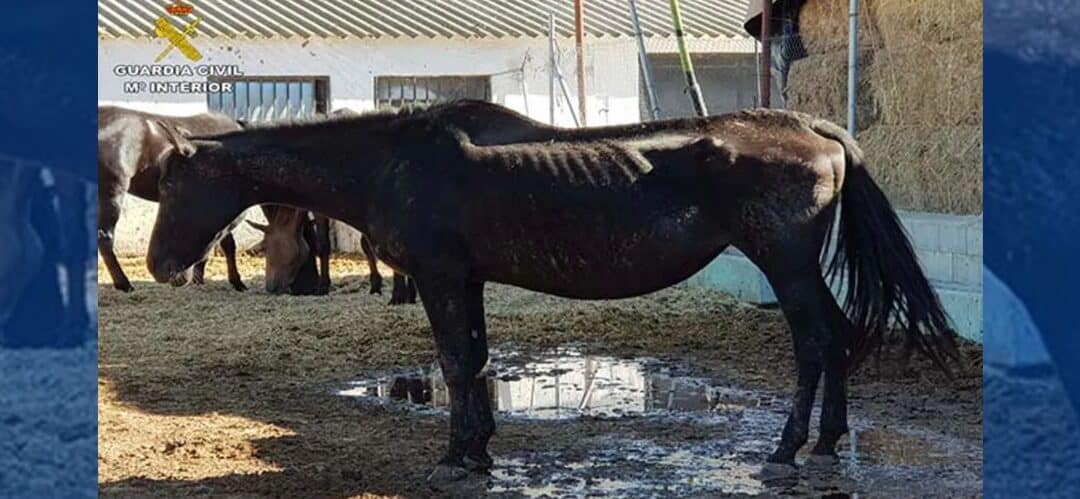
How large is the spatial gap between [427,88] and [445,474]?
1150cm

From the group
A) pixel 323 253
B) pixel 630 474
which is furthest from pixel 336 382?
pixel 323 253

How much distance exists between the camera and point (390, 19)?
1748 centimetres

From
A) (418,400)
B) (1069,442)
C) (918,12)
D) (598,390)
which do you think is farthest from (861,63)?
(1069,442)

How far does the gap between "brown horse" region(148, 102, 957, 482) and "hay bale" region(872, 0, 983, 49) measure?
4.45 m

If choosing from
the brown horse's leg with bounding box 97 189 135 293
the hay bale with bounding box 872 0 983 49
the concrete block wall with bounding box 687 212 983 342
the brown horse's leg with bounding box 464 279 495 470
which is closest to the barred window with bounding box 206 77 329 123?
the brown horse's leg with bounding box 97 189 135 293

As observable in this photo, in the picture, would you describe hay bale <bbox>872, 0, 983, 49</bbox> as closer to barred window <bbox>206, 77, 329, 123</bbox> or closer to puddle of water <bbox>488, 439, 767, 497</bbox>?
puddle of water <bbox>488, 439, 767, 497</bbox>

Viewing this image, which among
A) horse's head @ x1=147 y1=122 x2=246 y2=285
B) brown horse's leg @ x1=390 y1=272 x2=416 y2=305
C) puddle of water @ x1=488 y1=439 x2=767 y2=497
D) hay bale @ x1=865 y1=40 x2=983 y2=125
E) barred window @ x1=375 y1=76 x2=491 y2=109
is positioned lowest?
puddle of water @ x1=488 y1=439 x2=767 y2=497

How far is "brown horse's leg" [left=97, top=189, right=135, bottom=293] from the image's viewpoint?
11.8 metres

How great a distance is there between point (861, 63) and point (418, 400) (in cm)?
511

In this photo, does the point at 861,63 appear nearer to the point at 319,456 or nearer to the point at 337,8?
the point at 319,456

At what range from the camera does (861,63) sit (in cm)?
1106

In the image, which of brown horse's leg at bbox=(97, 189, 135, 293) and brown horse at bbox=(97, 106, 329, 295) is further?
brown horse at bbox=(97, 106, 329, 295)

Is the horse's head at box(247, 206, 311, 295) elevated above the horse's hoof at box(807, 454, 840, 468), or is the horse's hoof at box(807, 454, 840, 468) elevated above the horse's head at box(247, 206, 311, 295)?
the horse's head at box(247, 206, 311, 295)

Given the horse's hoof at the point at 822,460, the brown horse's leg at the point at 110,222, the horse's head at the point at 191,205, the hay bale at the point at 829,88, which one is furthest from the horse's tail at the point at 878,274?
the brown horse's leg at the point at 110,222
